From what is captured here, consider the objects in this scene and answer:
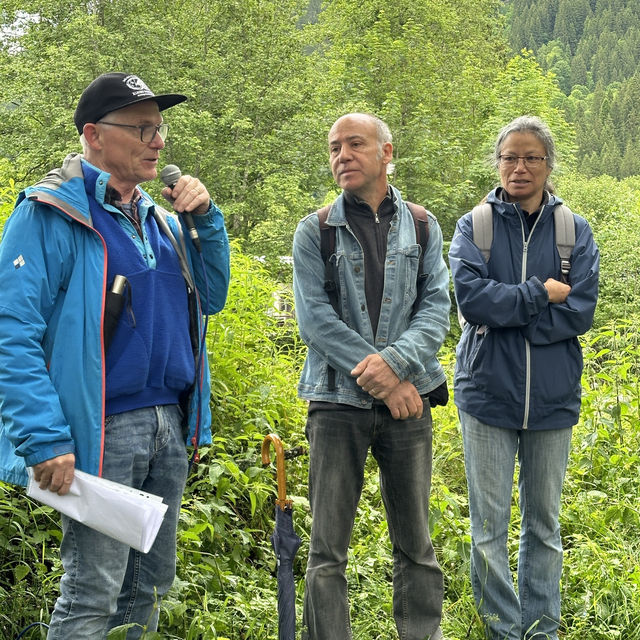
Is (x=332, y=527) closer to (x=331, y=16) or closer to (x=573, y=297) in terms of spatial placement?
(x=573, y=297)

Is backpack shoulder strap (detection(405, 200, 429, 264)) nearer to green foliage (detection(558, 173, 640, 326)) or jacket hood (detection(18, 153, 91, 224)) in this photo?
jacket hood (detection(18, 153, 91, 224))

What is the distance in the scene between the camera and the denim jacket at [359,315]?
3217 millimetres

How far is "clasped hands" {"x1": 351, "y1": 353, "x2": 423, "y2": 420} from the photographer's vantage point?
315 cm

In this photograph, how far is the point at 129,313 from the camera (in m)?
2.68

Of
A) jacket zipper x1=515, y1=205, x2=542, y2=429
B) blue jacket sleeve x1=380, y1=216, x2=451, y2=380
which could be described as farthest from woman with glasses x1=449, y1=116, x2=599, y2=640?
blue jacket sleeve x1=380, y1=216, x2=451, y2=380

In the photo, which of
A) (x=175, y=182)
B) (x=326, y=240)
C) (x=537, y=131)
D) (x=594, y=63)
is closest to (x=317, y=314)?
(x=326, y=240)

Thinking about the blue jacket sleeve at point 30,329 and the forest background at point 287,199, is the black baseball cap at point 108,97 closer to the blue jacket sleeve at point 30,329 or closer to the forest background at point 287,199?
the blue jacket sleeve at point 30,329

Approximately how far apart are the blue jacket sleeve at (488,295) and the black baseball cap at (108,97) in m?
1.52

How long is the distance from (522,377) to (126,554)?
69.7 inches

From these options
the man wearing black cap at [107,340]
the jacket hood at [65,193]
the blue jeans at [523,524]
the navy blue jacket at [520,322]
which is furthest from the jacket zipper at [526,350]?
the jacket hood at [65,193]

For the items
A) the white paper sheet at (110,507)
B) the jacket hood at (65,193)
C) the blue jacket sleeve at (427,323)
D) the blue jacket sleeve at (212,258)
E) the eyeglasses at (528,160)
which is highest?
the eyeglasses at (528,160)

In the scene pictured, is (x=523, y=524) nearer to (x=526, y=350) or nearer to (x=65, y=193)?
(x=526, y=350)

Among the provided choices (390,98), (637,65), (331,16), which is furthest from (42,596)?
(637,65)

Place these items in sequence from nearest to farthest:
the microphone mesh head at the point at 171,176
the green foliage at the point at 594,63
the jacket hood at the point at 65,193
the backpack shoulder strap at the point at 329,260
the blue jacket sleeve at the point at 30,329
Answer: the blue jacket sleeve at the point at 30,329
the jacket hood at the point at 65,193
the microphone mesh head at the point at 171,176
the backpack shoulder strap at the point at 329,260
the green foliage at the point at 594,63
